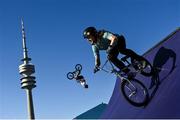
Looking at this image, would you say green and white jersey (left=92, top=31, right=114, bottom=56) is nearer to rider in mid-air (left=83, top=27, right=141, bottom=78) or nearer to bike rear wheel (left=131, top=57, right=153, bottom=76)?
rider in mid-air (left=83, top=27, right=141, bottom=78)

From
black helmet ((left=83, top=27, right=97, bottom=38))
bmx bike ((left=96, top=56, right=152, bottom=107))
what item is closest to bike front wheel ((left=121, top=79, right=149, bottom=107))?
bmx bike ((left=96, top=56, right=152, bottom=107))

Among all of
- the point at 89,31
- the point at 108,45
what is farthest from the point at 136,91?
the point at 89,31

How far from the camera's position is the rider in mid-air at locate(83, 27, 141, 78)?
415 inches

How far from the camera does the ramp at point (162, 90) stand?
9305 mm

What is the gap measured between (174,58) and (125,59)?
165 centimetres

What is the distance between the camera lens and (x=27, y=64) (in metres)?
117

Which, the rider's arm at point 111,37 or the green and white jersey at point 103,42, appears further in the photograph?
the green and white jersey at point 103,42

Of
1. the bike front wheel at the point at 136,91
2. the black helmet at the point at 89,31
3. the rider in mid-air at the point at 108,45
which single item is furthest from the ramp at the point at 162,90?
the black helmet at the point at 89,31

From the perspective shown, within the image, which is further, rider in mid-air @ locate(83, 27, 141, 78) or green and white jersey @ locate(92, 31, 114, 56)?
green and white jersey @ locate(92, 31, 114, 56)

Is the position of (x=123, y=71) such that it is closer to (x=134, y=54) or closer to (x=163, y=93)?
(x=134, y=54)

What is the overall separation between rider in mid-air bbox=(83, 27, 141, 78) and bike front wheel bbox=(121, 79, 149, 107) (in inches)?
15.4

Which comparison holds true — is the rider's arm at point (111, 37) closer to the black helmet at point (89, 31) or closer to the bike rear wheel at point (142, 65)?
the black helmet at point (89, 31)

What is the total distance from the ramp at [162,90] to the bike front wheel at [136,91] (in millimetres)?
199

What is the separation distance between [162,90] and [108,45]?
2.17 m
